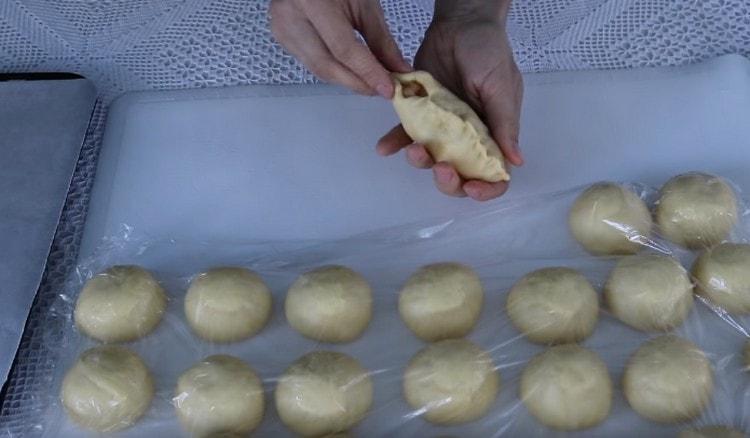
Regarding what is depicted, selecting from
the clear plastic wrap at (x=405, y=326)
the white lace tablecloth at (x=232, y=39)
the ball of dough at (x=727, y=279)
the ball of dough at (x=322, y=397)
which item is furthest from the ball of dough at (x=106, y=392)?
the ball of dough at (x=727, y=279)

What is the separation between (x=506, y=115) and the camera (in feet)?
3.28

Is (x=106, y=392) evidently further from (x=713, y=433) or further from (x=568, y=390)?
(x=713, y=433)

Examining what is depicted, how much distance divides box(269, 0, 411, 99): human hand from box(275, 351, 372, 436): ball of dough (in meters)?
0.31

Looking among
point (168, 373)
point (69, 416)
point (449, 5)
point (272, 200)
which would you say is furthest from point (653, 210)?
point (69, 416)

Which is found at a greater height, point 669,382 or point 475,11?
point 475,11

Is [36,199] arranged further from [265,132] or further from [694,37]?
[694,37]

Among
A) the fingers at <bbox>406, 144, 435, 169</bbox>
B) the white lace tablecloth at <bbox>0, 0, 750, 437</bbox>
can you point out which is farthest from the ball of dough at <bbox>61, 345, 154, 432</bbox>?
the fingers at <bbox>406, 144, 435, 169</bbox>

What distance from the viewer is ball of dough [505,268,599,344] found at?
0.92 m

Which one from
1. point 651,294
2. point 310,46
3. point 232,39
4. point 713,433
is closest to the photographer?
point 713,433

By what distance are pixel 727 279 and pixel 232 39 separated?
2.54ft

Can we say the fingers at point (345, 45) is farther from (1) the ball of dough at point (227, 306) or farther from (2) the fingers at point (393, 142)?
(1) the ball of dough at point (227, 306)

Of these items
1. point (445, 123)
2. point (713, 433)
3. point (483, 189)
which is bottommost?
point (713, 433)

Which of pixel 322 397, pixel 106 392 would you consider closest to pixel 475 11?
pixel 322 397

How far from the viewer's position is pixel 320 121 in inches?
46.5
